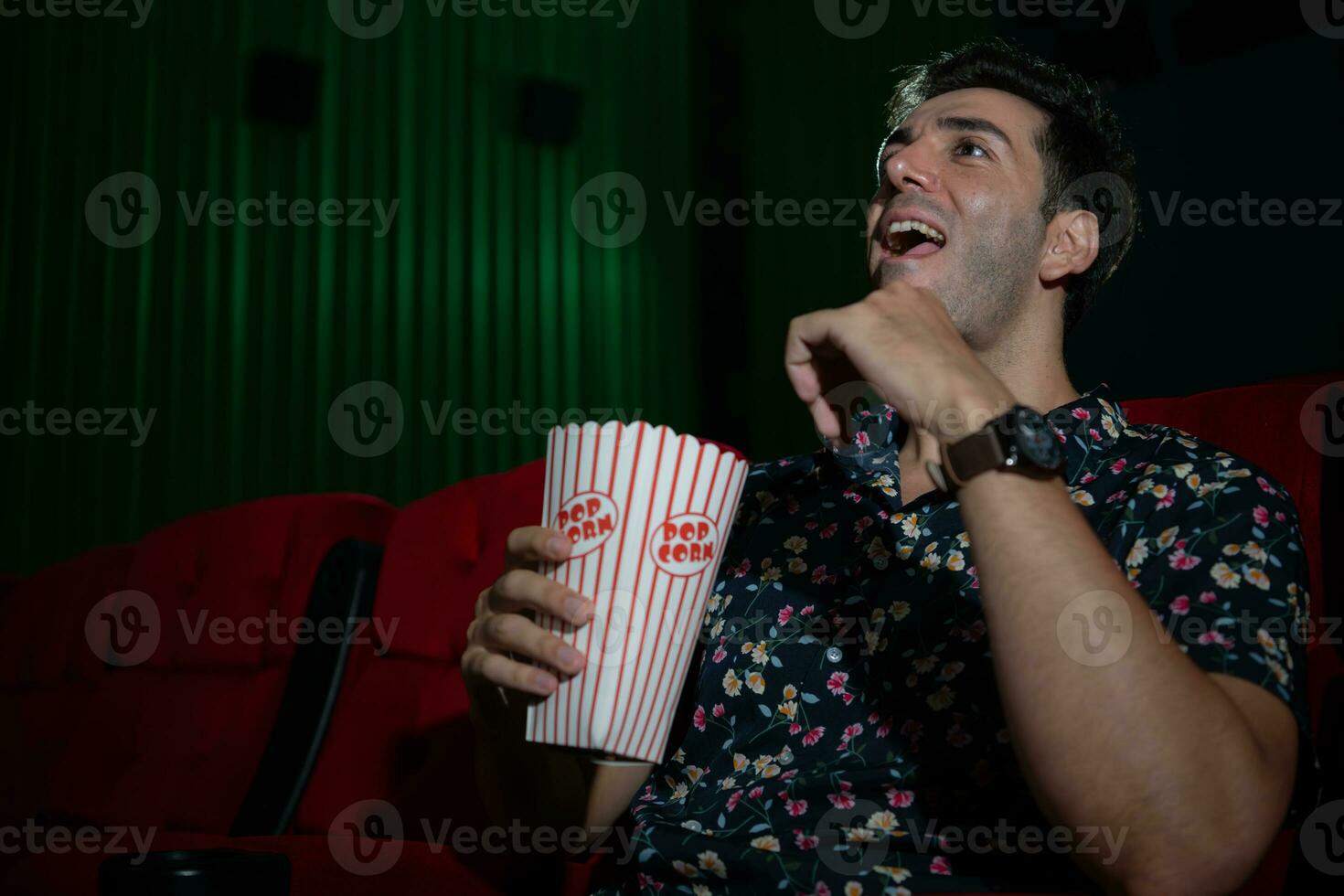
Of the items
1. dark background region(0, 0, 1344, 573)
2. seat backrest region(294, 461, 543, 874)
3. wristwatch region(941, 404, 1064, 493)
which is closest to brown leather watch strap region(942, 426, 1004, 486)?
wristwatch region(941, 404, 1064, 493)

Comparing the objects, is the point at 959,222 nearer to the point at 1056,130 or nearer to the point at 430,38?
the point at 1056,130

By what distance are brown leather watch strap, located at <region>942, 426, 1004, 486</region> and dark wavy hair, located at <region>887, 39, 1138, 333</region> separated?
70 centimetres

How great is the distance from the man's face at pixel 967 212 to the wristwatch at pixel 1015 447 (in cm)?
52

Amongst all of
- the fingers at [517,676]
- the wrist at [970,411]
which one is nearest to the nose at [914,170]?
the wrist at [970,411]

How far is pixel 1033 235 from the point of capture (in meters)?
1.38

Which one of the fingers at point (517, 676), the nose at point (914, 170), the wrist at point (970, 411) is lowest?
the fingers at point (517, 676)

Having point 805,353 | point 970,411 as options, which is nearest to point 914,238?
point 805,353

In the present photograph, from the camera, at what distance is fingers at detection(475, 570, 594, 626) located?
0.75 meters

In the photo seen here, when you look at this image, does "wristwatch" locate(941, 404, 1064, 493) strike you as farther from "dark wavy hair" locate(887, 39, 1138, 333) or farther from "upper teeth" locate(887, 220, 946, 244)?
"dark wavy hair" locate(887, 39, 1138, 333)

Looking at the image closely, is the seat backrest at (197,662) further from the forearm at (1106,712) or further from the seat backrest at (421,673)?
the forearm at (1106,712)

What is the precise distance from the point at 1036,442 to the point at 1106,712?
0.20m

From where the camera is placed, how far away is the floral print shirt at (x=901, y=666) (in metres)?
0.89

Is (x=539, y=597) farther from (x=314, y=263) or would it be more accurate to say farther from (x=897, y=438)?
(x=314, y=263)

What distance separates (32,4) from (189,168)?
839 millimetres
